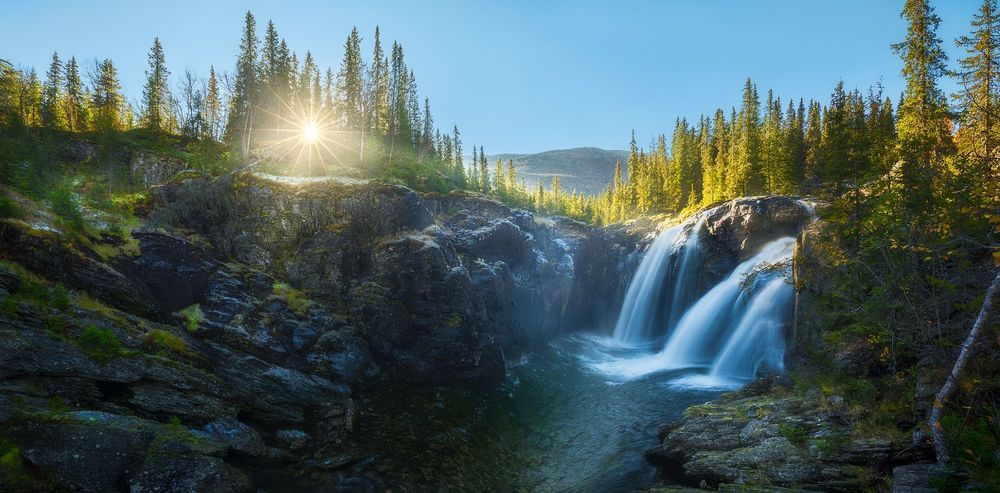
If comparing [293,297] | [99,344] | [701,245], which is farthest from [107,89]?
[701,245]

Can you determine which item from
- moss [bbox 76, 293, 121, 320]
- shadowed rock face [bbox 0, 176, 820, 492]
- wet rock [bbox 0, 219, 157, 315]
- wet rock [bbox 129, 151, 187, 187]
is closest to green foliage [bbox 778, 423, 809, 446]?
shadowed rock face [bbox 0, 176, 820, 492]

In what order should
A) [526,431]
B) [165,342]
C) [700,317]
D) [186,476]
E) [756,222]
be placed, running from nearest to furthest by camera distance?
[186,476], [165,342], [526,431], [700,317], [756,222]

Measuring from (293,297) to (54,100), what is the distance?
60.0 m

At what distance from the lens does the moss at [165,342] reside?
16.9 meters

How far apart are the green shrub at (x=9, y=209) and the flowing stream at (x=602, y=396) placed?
1721cm

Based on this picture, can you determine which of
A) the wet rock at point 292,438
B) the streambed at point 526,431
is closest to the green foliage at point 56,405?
the wet rock at point 292,438

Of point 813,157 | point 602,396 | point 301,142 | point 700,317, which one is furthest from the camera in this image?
point 301,142

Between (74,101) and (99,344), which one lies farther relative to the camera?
(74,101)

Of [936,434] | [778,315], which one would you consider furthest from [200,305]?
[778,315]

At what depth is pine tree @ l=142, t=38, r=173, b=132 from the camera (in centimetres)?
5553

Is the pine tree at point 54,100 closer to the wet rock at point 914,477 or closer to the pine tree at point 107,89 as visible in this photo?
the pine tree at point 107,89

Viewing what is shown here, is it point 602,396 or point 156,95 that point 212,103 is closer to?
point 156,95

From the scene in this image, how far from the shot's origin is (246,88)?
49531mm

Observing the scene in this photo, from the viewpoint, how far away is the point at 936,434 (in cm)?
1070
